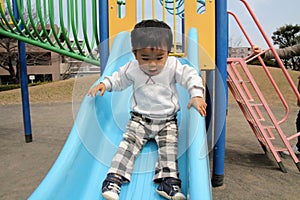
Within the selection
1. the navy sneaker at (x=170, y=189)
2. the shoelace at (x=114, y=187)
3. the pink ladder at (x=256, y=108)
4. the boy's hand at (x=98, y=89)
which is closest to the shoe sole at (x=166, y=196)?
the navy sneaker at (x=170, y=189)

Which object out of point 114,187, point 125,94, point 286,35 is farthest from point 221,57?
point 286,35

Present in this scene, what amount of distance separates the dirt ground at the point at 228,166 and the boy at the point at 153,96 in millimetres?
1166

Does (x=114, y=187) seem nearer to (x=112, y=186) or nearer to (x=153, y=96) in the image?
(x=112, y=186)

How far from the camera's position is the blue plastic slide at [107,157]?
157 cm

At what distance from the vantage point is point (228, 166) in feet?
12.3

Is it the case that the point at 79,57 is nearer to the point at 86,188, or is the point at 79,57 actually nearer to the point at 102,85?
the point at 102,85

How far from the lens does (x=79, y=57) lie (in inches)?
150

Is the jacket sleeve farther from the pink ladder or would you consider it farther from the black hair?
the pink ladder

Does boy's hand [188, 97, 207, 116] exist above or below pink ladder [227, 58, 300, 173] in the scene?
above

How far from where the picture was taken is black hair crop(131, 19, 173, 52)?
6.08ft

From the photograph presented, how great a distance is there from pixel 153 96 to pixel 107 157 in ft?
1.58

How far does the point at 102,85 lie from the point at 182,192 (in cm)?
82

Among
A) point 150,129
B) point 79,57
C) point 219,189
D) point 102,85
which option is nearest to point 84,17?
point 79,57

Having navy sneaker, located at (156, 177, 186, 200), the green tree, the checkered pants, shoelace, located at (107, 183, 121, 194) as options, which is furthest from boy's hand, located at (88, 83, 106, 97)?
the green tree
